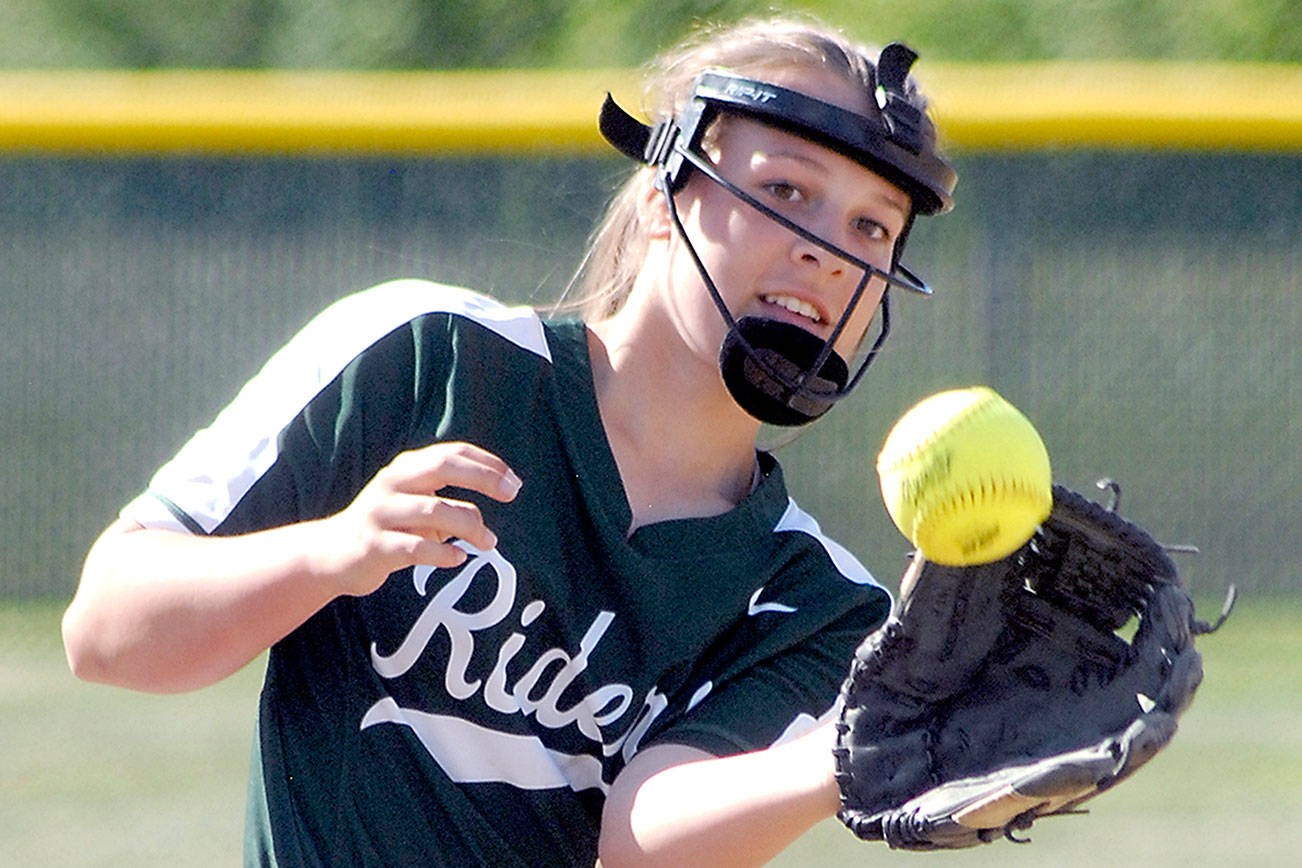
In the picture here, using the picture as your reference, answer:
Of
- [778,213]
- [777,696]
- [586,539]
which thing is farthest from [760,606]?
[778,213]

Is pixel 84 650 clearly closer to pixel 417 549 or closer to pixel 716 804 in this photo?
pixel 417 549

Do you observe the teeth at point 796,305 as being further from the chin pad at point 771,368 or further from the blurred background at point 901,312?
the blurred background at point 901,312

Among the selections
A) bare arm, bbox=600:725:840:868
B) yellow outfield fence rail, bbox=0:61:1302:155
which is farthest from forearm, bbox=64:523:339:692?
yellow outfield fence rail, bbox=0:61:1302:155

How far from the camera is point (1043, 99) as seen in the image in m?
7.23

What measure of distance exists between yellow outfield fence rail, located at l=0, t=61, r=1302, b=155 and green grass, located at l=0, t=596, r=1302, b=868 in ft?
6.40

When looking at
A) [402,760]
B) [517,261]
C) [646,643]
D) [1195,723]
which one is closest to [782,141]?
[646,643]

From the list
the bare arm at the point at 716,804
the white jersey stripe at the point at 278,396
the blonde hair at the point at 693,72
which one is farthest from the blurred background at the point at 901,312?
the bare arm at the point at 716,804

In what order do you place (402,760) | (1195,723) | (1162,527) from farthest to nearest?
(1162,527)
(1195,723)
(402,760)

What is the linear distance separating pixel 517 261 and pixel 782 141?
4864mm

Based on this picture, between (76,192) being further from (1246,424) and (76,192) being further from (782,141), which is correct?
(782,141)

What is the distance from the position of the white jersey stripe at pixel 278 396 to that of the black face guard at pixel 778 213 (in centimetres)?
26

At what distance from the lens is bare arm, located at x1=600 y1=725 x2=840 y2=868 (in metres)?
2.00

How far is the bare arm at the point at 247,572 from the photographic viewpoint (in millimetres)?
1804

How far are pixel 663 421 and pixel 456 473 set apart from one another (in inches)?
23.6
